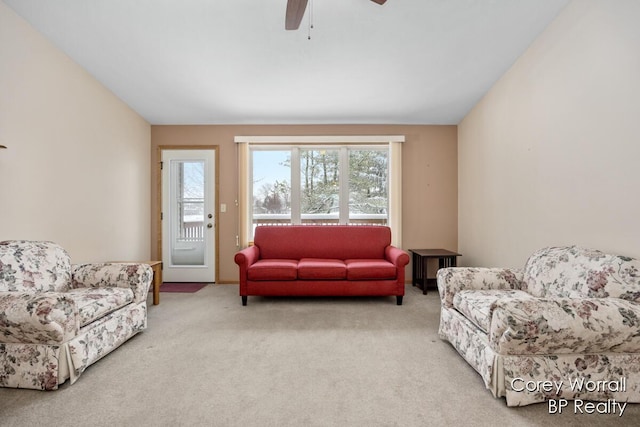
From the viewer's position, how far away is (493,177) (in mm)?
3484

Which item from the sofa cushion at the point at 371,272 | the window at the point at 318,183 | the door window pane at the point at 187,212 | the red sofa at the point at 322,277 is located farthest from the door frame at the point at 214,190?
the sofa cushion at the point at 371,272

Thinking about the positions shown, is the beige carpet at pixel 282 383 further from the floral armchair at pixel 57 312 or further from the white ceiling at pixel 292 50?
the white ceiling at pixel 292 50

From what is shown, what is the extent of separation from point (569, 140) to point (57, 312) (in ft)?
12.2

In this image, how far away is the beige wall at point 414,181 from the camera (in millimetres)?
4492

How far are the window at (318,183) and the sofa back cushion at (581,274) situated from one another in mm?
2386

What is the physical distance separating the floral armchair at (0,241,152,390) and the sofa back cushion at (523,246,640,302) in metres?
3.15

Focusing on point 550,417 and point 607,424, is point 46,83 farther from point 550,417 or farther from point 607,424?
point 607,424

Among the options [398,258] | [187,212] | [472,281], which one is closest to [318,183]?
[398,258]

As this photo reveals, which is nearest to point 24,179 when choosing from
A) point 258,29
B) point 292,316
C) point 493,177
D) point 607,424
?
point 258,29

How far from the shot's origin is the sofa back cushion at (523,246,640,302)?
1708mm

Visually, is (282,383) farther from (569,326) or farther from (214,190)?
(214,190)

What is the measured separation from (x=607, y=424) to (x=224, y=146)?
15.2 feet

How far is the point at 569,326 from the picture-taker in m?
1.51

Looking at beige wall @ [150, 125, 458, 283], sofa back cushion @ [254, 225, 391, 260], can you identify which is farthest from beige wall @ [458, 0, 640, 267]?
sofa back cushion @ [254, 225, 391, 260]
